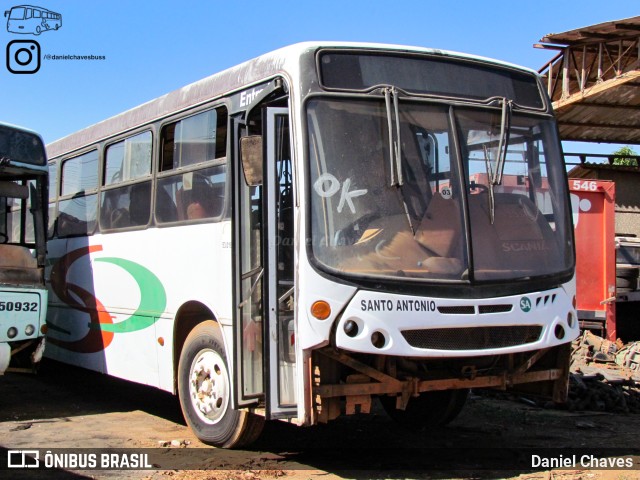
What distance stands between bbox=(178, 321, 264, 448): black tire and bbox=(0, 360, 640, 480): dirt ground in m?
0.17

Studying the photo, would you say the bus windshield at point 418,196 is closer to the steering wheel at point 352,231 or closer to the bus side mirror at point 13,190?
the steering wheel at point 352,231

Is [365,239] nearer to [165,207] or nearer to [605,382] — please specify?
[165,207]

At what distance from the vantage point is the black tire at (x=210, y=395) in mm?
6262

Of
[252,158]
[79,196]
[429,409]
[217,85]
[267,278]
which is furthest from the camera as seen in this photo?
[79,196]

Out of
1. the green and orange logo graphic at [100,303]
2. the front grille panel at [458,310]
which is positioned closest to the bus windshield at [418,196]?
the front grille panel at [458,310]

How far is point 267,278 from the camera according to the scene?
5504 mm

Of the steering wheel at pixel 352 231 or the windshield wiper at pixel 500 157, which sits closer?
the steering wheel at pixel 352 231

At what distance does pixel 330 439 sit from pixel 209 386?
1.30m

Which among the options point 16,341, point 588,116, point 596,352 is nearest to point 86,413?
point 16,341

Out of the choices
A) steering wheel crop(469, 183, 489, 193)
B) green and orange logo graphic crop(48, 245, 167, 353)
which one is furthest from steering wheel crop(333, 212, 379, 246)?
green and orange logo graphic crop(48, 245, 167, 353)

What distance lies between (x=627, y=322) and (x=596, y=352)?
3635 millimetres

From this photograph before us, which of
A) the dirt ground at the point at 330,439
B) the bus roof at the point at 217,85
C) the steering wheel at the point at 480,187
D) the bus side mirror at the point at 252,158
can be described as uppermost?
the bus roof at the point at 217,85

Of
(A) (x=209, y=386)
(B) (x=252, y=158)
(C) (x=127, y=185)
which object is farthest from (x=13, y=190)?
(B) (x=252, y=158)

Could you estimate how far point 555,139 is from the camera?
6.30 meters
